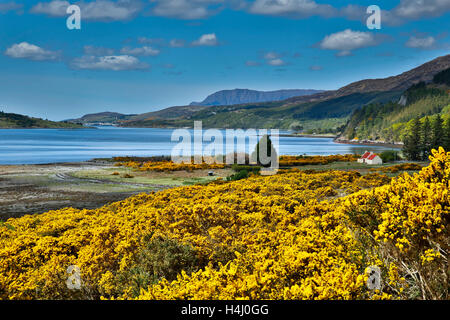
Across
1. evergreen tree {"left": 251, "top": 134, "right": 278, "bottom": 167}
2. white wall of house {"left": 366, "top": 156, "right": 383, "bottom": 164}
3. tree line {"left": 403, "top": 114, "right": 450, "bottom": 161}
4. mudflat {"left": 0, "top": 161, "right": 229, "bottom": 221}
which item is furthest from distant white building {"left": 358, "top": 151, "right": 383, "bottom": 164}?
tree line {"left": 403, "top": 114, "right": 450, "bottom": 161}

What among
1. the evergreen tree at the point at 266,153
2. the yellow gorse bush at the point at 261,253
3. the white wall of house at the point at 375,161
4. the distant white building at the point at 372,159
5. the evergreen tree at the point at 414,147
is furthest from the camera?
the evergreen tree at the point at 414,147

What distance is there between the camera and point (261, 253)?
5969 mm

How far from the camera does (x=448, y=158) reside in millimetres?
6168

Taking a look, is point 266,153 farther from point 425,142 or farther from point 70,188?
point 425,142

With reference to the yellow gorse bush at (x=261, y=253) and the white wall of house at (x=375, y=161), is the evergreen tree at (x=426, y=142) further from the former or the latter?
the yellow gorse bush at (x=261, y=253)

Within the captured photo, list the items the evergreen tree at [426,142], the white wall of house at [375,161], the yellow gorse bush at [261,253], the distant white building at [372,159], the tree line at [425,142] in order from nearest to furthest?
the yellow gorse bush at [261,253] → the white wall of house at [375,161] → the distant white building at [372,159] → the tree line at [425,142] → the evergreen tree at [426,142]

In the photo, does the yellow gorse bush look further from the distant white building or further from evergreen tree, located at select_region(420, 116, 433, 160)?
evergreen tree, located at select_region(420, 116, 433, 160)

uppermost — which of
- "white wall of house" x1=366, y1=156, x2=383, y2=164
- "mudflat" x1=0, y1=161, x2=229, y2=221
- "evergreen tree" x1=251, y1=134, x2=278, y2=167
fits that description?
"evergreen tree" x1=251, y1=134, x2=278, y2=167

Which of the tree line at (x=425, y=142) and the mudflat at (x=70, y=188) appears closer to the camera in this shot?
the mudflat at (x=70, y=188)

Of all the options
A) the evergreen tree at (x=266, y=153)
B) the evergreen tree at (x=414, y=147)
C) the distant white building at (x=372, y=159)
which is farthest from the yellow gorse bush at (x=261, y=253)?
the evergreen tree at (x=414, y=147)

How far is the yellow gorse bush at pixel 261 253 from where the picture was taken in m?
4.61

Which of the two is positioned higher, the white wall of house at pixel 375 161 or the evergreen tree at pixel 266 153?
the evergreen tree at pixel 266 153

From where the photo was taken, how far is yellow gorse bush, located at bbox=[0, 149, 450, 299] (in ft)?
15.1

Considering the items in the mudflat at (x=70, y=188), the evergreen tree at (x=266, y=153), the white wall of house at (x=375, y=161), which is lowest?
the mudflat at (x=70, y=188)
